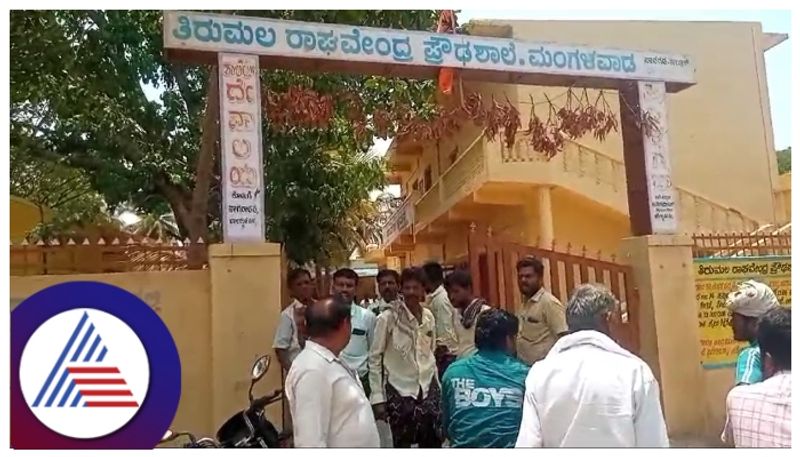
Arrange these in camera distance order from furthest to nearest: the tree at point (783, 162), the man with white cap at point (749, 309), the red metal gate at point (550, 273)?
the tree at point (783, 162)
the red metal gate at point (550, 273)
the man with white cap at point (749, 309)

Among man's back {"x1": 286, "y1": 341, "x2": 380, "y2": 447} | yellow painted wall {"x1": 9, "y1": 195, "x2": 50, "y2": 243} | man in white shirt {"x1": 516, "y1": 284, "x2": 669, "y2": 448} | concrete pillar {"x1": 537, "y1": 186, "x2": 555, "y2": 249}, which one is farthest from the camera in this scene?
concrete pillar {"x1": 537, "y1": 186, "x2": 555, "y2": 249}

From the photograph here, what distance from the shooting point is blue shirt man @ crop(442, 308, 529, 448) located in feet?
9.50

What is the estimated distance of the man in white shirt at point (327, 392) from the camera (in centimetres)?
274

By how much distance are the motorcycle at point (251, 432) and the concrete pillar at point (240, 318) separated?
47 cm

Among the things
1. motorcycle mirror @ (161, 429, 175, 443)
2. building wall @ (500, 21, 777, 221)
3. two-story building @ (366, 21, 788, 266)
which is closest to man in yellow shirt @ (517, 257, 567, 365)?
motorcycle mirror @ (161, 429, 175, 443)

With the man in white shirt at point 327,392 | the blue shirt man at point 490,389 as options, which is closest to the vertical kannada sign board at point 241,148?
the man in white shirt at point 327,392

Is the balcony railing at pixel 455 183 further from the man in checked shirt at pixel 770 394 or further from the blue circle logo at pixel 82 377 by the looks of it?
the man in checked shirt at pixel 770 394

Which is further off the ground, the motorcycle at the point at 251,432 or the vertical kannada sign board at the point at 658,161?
the vertical kannada sign board at the point at 658,161

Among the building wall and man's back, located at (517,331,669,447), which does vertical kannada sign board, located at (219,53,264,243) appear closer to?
man's back, located at (517,331,669,447)

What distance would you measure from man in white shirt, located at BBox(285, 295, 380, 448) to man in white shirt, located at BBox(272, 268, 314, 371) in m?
1.38

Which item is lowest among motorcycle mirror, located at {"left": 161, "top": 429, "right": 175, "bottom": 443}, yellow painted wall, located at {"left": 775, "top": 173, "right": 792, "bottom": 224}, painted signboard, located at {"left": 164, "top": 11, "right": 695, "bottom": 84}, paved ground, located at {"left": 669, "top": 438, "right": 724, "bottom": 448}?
paved ground, located at {"left": 669, "top": 438, "right": 724, "bottom": 448}

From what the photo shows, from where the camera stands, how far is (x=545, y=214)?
777 centimetres

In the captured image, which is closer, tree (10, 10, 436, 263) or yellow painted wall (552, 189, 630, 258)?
tree (10, 10, 436, 263)

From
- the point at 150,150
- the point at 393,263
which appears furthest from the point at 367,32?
the point at 393,263
